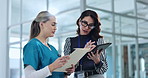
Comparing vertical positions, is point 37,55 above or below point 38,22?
below

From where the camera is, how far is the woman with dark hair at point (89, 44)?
1.84 m

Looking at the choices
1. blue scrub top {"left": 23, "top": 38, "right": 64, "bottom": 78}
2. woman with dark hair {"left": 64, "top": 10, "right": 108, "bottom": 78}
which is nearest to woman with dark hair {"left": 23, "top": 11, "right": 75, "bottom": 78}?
blue scrub top {"left": 23, "top": 38, "right": 64, "bottom": 78}

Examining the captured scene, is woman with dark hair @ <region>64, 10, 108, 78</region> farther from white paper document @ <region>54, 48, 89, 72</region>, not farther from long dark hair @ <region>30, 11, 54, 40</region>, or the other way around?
long dark hair @ <region>30, 11, 54, 40</region>

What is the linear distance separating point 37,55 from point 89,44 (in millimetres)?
414

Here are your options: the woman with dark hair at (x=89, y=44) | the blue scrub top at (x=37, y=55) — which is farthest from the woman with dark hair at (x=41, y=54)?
the woman with dark hair at (x=89, y=44)

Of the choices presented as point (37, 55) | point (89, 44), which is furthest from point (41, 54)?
point (89, 44)

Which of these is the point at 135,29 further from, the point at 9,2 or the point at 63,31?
the point at 9,2

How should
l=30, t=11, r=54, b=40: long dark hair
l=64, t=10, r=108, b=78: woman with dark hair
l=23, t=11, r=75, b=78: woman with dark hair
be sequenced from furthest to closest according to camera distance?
l=64, t=10, r=108, b=78: woman with dark hair, l=30, t=11, r=54, b=40: long dark hair, l=23, t=11, r=75, b=78: woman with dark hair

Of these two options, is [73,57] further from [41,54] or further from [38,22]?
[38,22]

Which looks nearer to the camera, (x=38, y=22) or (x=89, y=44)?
(x=38, y=22)

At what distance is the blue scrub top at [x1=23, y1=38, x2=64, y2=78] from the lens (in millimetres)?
1527

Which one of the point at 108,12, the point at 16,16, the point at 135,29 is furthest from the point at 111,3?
the point at 16,16

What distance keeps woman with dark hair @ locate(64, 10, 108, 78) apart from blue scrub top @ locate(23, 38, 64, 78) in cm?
28

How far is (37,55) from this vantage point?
1.55 metres
